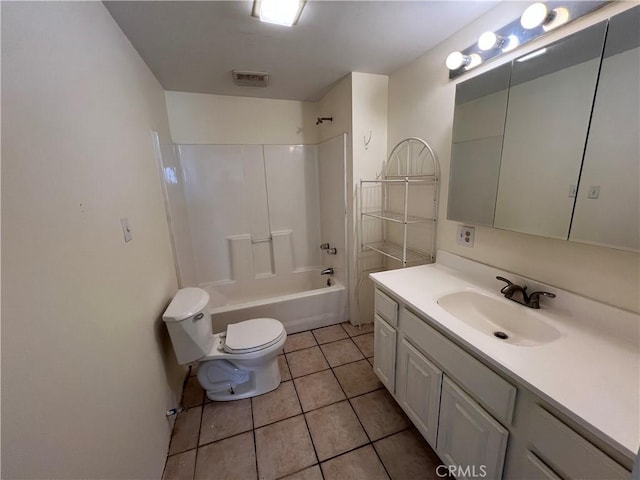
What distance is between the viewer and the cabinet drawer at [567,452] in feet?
2.01

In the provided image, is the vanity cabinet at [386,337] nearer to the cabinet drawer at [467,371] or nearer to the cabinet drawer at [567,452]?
the cabinet drawer at [467,371]

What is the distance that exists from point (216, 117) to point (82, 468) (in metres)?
2.54

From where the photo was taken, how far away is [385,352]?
1.55 meters

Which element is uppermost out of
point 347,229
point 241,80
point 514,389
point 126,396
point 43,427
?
point 241,80

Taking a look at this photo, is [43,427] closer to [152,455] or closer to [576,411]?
[152,455]

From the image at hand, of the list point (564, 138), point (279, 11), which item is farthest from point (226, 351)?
point (564, 138)

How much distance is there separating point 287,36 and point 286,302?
1965 millimetres

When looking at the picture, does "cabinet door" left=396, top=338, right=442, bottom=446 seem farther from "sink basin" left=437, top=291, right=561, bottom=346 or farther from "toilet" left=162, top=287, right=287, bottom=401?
"toilet" left=162, top=287, right=287, bottom=401

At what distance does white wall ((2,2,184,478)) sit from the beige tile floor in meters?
0.22

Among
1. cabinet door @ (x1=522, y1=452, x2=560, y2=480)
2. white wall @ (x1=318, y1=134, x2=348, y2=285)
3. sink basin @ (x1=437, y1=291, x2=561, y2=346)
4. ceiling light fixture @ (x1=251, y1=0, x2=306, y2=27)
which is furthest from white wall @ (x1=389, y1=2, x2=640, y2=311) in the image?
ceiling light fixture @ (x1=251, y1=0, x2=306, y2=27)

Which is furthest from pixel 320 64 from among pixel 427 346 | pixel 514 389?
pixel 514 389

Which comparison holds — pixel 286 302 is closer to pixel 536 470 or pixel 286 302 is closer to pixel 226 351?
pixel 226 351

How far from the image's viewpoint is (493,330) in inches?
48.1

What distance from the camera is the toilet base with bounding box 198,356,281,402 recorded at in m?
1.68
